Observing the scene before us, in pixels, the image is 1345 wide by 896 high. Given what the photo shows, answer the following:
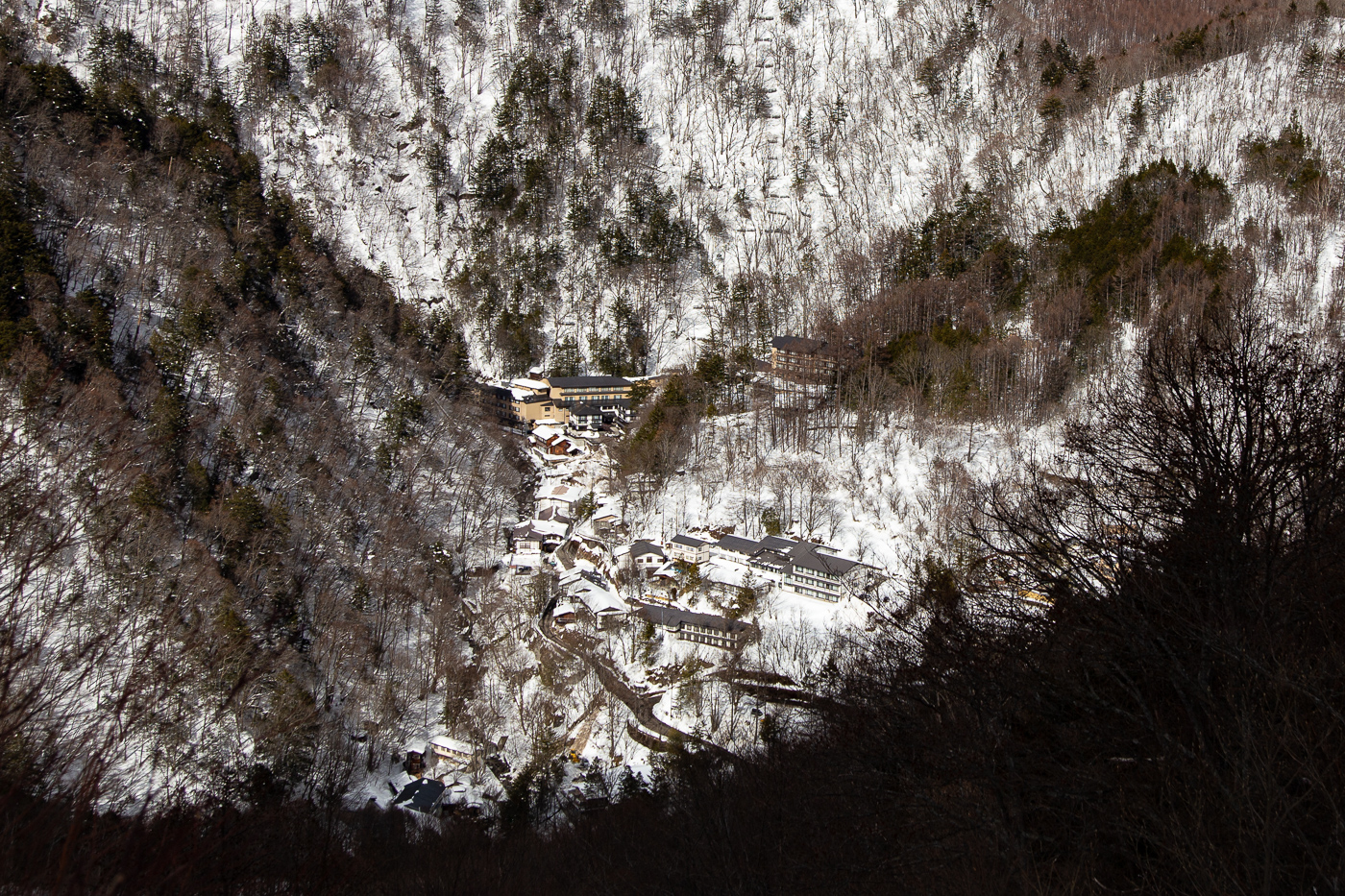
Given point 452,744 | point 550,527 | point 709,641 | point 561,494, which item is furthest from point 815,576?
point 561,494

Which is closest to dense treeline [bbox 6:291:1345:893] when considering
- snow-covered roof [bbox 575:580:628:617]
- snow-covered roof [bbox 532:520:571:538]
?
snow-covered roof [bbox 575:580:628:617]

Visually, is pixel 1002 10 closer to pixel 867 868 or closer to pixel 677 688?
pixel 677 688

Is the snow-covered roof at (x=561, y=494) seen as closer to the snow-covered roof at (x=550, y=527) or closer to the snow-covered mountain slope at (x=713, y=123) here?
the snow-covered roof at (x=550, y=527)

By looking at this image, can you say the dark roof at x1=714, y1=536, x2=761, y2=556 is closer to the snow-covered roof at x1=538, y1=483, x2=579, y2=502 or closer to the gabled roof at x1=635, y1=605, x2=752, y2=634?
the gabled roof at x1=635, y1=605, x2=752, y2=634

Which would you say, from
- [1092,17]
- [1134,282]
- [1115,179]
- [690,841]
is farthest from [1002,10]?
[690,841]

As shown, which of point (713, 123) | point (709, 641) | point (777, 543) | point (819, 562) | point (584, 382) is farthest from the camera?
point (713, 123)

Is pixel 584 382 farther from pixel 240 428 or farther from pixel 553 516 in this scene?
pixel 240 428

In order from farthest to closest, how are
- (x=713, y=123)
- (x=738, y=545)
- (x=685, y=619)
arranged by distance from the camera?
(x=713, y=123), (x=738, y=545), (x=685, y=619)

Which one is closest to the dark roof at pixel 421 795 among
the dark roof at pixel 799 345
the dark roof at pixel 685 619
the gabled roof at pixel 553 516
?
the dark roof at pixel 685 619
